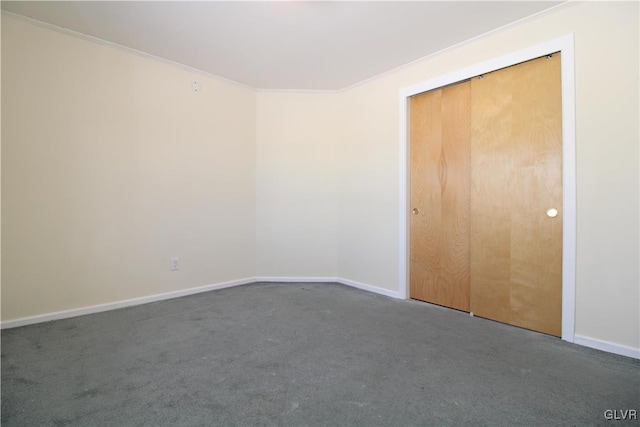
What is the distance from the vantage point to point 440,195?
10.7 ft

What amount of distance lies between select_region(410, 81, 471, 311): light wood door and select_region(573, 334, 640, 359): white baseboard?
88 cm

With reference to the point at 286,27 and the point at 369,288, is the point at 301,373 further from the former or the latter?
the point at 286,27

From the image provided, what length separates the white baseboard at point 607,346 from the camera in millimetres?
2098

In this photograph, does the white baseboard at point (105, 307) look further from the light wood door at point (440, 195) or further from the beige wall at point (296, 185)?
the light wood door at point (440, 195)

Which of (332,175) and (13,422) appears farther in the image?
(332,175)

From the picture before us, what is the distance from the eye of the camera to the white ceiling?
245cm

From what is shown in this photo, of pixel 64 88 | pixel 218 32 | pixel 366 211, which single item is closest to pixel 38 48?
pixel 64 88

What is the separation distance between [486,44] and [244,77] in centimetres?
258

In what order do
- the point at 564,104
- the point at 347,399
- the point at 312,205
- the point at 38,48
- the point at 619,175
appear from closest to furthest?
1. the point at 347,399
2. the point at 619,175
3. the point at 564,104
4. the point at 38,48
5. the point at 312,205

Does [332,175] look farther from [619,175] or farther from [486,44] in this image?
[619,175]

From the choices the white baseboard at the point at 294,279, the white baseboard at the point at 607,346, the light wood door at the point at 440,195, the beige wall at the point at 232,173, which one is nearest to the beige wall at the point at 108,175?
the beige wall at the point at 232,173

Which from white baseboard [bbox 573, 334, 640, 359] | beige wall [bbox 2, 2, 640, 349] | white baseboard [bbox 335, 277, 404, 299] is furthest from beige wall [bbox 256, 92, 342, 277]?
white baseboard [bbox 573, 334, 640, 359]

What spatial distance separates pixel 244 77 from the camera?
3861mm

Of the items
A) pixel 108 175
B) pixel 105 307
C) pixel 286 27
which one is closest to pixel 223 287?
pixel 105 307
